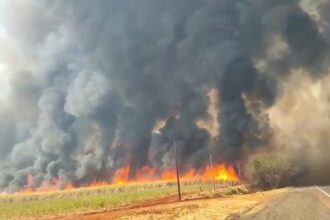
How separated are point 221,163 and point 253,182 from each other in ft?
101

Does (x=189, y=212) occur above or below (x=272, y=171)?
below

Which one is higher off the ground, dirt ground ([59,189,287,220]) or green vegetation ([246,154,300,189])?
green vegetation ([246,154,300,189])

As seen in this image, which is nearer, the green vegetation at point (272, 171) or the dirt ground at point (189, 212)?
the dirt ground at point (189, 212)

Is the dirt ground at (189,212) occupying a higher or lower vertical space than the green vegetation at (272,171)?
lower

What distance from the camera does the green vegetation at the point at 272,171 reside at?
112 metres

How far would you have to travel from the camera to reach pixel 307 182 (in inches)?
4250

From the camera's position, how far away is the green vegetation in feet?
367

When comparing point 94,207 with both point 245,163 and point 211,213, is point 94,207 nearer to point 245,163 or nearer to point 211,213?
point 211,213

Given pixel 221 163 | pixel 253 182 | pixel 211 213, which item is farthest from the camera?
pixel 221 163

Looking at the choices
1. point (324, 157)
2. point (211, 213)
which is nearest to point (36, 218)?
point (211, 213)

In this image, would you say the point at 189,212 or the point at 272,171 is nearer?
the point at 189,212

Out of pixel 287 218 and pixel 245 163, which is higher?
pixel 245 163

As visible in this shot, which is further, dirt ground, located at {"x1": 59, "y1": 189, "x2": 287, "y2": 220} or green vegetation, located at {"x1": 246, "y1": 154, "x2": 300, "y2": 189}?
green vegetation, located at {"x1": 246, "y1": 154, "x2": 300, "y2": 189}

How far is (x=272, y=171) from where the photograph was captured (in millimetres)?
112688
